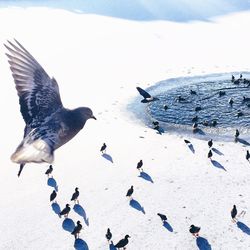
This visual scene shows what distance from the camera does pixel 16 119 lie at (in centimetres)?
2359

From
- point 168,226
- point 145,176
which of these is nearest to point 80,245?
point 168,226

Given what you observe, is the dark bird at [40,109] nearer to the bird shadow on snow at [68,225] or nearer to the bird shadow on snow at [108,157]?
the bird shadow on snow at [68,225]

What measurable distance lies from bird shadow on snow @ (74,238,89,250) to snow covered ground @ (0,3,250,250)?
22 cm

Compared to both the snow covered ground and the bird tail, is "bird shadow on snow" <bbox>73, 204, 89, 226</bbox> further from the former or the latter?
the bird tail

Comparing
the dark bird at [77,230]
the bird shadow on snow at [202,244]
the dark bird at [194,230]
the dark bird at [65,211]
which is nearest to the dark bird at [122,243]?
the dark bird at [77,230]

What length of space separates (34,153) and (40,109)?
258 centimetres

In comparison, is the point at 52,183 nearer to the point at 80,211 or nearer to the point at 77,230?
the point at 80,211

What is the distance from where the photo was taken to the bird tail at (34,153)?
6246 millimetres

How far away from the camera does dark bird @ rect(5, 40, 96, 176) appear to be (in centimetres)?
795

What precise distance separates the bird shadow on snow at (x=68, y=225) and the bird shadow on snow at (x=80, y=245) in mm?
694

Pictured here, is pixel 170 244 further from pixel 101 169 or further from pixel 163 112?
pixel 163 112

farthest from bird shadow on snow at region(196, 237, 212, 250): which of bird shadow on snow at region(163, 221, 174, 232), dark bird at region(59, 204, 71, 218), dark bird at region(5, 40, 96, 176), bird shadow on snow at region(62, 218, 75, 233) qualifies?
dark bird at region(5, 40, 96, 176)

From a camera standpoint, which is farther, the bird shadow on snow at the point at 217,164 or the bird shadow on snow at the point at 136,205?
the bird shadow on snow at the point at 217,164

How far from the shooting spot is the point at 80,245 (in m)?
14.4
